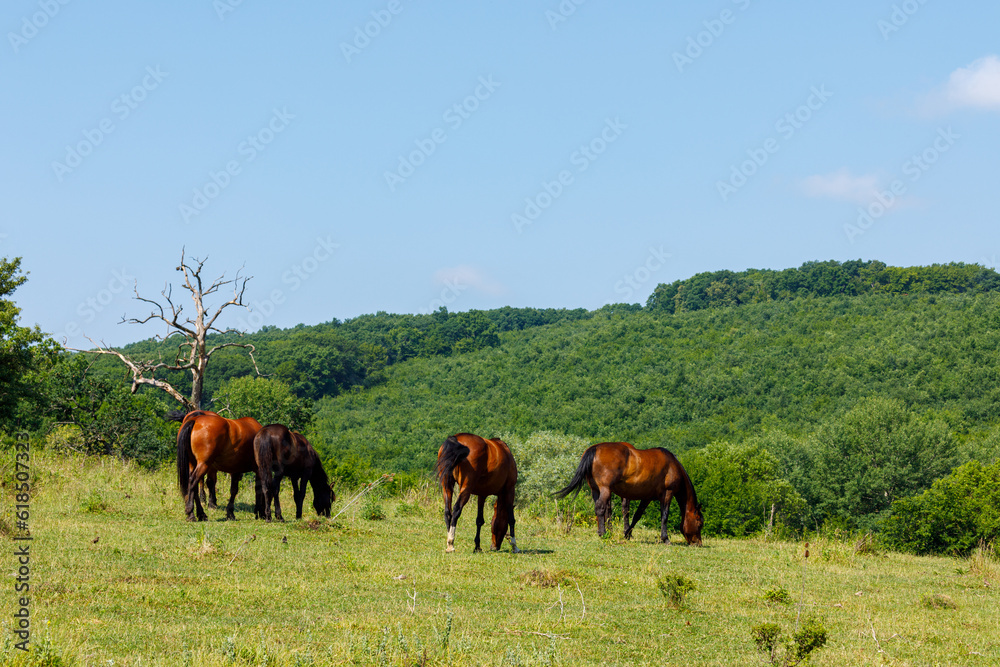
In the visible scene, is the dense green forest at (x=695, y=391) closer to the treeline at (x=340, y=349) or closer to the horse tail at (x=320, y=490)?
the treeline at (x=340, y=349)

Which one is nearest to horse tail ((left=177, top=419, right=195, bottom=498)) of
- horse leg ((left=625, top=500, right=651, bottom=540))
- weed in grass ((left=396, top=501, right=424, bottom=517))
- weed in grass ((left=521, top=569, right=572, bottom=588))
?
weed in grass ((left=396, top=501, right=424, bottom=517))

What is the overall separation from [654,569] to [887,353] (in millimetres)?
60511

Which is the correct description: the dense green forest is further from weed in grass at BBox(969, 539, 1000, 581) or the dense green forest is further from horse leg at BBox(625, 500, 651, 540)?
weed in grass at BBox(969, 539, 1000, 581)

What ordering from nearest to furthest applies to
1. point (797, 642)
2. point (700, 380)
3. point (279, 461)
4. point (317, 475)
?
point (797, 642), point (279, 461), point (317, 475), point (700, 380)

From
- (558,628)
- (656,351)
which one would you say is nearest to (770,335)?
(656,351)

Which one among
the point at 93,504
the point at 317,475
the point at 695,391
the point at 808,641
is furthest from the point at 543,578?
the point at 695,391

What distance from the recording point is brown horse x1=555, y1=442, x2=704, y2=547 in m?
16.8

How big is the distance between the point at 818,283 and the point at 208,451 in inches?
4471

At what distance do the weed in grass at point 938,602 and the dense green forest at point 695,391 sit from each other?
698 centimetres

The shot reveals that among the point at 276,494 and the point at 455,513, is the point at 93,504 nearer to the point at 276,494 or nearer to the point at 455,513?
the point at 276,494

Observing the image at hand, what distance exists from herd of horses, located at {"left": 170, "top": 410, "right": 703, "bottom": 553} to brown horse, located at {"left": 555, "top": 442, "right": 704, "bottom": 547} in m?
0.02

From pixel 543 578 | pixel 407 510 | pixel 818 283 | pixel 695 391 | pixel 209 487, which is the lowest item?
pixel 543 578

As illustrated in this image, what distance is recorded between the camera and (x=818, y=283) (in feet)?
384

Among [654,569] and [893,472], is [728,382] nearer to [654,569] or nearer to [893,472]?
[893,472]
